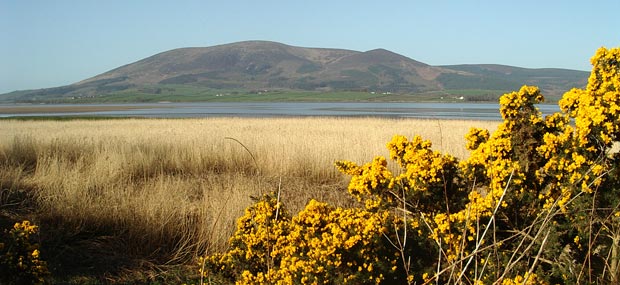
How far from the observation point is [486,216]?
3.65 meters

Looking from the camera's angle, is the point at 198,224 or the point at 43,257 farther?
the point at 198,224

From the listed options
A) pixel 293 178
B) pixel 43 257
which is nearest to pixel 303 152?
pixel 293 178

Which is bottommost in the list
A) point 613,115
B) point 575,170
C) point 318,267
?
point 318,267

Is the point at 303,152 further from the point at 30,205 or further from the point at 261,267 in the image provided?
the point at 261,267

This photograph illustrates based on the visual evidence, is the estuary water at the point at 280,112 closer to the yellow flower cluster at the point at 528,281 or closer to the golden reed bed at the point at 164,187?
the golden reed bed at the point at 164,187

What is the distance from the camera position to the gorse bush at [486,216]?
3.37m

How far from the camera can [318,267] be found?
3244 millimetres

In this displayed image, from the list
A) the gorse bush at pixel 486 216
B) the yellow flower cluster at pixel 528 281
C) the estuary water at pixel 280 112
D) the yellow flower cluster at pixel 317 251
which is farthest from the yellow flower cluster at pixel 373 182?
the estuary water at pixel 280 112

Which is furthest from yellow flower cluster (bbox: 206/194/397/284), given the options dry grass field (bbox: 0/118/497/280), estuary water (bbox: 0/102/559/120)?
estuary water (bbox: 0/102/559/120)

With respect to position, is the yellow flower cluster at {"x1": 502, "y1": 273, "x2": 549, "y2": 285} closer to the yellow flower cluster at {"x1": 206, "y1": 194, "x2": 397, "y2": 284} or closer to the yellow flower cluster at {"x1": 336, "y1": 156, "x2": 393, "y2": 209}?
the yellow flower cluster at {"x1": 206, "y1": 194, "x2": 397, "y2": 284}

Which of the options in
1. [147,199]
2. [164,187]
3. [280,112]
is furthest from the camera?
[280,112]

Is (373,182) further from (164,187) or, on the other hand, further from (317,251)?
(164,187)

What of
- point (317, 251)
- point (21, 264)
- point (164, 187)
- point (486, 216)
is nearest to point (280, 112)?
point (164, 187)

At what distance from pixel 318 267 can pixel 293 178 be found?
681 centimetres
